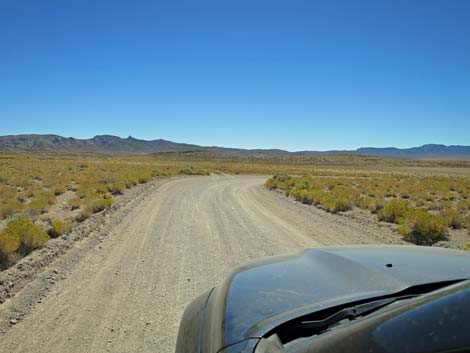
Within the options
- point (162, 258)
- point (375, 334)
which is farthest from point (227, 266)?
point (375, 334)

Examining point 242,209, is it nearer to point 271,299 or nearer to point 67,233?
point 67,233

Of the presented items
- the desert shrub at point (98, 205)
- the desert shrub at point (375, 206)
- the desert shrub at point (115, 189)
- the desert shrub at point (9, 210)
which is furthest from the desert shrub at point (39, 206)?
the desert shrub at point (375, 206)

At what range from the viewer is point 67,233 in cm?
893

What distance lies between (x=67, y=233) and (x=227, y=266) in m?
5.07

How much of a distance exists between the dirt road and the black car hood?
1883mm

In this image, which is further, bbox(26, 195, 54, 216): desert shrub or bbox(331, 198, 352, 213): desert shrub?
bbox(331, 198, 352, 213): desert shrub

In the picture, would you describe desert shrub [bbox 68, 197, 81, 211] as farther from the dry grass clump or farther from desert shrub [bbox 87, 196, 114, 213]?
the dry grass clump

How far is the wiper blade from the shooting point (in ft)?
5.65

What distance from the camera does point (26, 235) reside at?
7367mm

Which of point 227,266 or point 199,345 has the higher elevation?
point 199,345

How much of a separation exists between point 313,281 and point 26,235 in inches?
286

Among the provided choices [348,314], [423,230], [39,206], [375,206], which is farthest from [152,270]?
[375,206]

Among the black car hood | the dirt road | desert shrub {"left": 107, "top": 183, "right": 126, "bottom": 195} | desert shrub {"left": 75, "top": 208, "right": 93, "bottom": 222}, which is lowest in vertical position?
the dirt road

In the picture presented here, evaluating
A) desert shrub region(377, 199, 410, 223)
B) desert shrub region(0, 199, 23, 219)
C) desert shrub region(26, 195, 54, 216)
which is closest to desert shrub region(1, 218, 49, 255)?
desert shrub region(0, 199, 23, 219)
